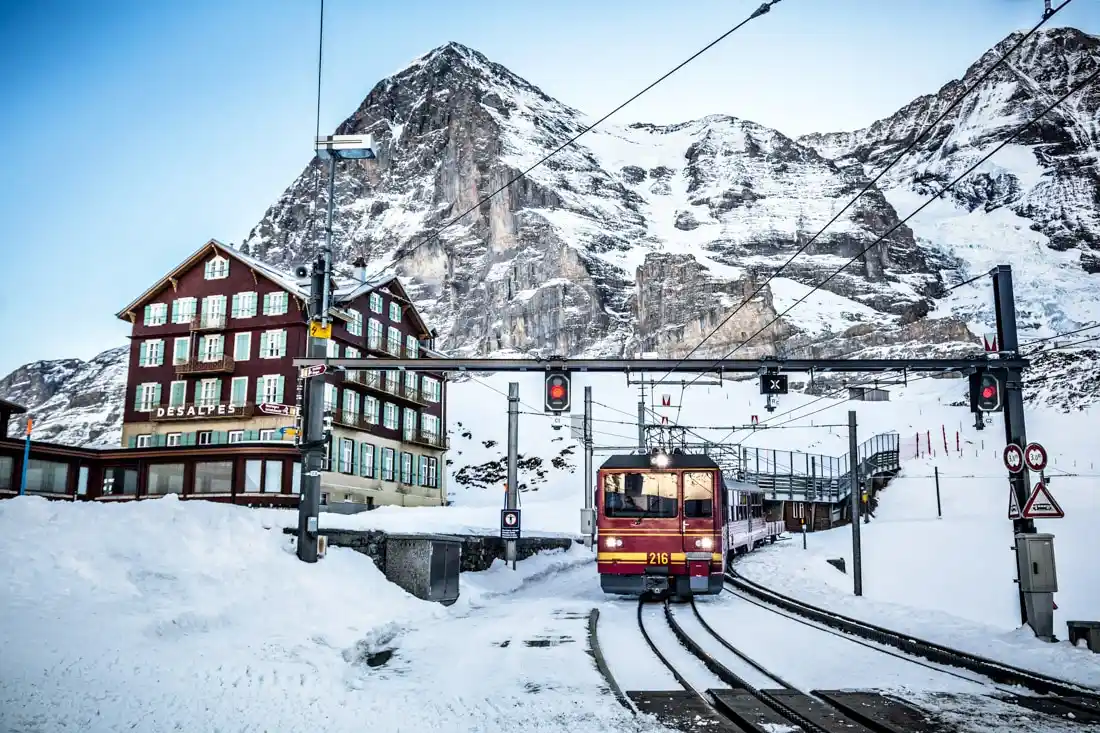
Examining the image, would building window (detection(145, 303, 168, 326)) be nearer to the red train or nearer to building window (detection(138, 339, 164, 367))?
building window (detection(138, 339, 164, 367))

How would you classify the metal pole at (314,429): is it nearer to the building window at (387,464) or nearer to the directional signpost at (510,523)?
the directional signpost at (510,523)

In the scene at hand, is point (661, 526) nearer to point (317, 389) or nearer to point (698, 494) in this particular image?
point (698, 494)

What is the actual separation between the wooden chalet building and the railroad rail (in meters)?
32.3

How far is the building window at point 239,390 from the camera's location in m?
49.7

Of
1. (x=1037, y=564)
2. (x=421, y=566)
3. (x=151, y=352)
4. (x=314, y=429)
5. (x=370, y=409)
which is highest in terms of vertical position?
(x=151, y=352)

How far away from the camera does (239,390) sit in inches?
1967

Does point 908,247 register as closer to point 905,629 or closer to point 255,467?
point 255,467

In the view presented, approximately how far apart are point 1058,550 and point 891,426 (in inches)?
2222

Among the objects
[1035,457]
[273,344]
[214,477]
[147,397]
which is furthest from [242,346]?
A: [1035,457]

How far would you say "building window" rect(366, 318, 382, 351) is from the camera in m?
53.8

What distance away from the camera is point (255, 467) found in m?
45.3

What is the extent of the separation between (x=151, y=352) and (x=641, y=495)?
4041 centimetres

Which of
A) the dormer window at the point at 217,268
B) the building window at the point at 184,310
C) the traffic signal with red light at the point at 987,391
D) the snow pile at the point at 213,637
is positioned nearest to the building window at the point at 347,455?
the building window at the point at 184,310

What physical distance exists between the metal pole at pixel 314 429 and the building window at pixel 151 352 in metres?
37.6
